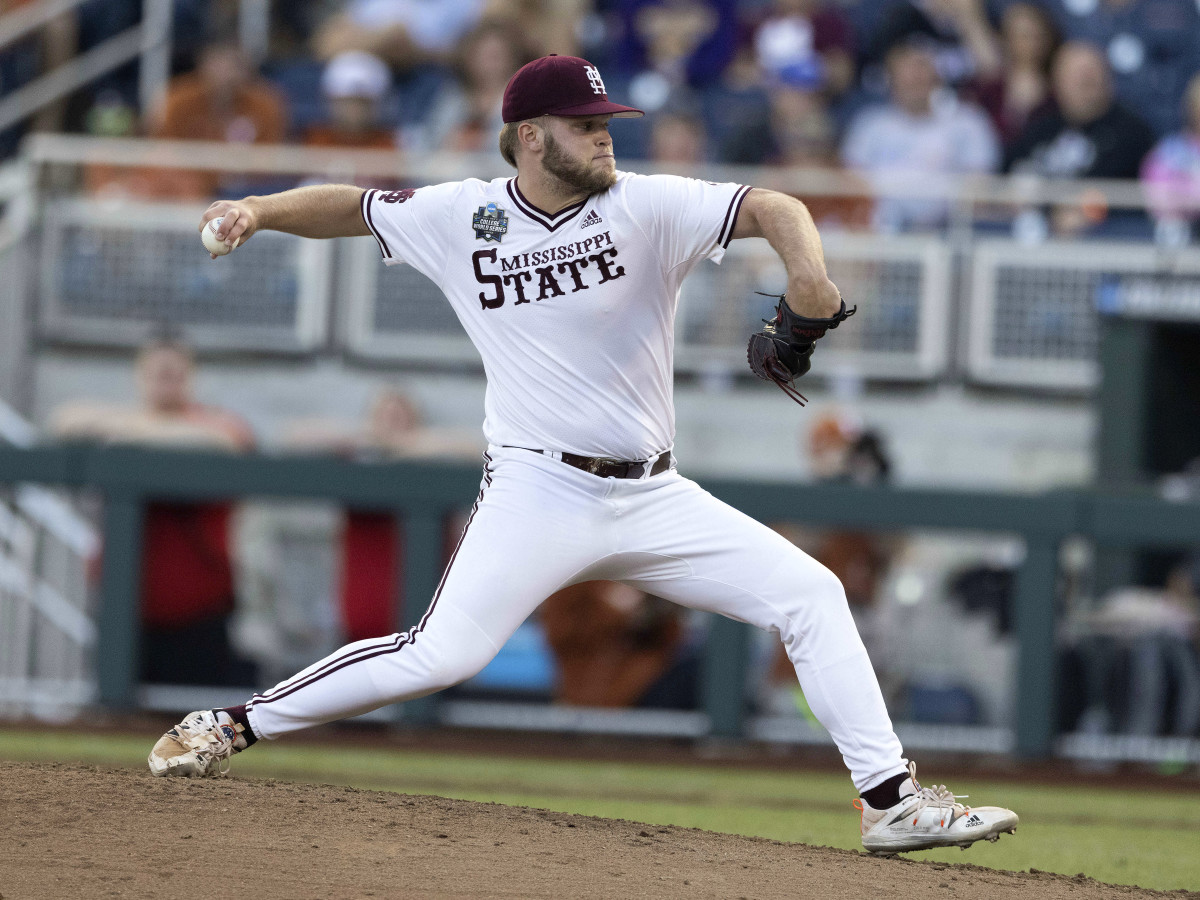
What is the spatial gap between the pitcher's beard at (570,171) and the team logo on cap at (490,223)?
18cm

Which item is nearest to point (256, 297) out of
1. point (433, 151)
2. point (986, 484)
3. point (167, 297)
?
point (167, 297)

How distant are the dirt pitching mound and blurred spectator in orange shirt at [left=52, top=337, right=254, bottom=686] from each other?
4.26 meters

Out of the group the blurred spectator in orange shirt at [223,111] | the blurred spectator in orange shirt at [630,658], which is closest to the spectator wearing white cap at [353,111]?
the blurred spectator in orange shirt at [223,111]

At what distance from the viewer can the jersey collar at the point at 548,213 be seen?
4375 mm

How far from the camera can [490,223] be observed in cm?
444

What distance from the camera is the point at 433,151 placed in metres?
10.5

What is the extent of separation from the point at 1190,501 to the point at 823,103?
375 cm

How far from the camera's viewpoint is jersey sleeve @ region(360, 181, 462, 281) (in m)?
4.54

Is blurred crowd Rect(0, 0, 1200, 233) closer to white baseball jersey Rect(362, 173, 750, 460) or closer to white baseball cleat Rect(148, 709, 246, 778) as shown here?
white baseball jersey Rect(362, 173, 750, 460)

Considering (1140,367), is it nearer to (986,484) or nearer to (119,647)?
(986,484)

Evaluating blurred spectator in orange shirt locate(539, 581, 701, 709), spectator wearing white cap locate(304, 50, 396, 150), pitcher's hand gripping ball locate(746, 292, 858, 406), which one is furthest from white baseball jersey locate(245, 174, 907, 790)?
spectator wearing white cap locate(304, 50, 396, 150)

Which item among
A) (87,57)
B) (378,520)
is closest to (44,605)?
(378,520)

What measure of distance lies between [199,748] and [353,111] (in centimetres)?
661

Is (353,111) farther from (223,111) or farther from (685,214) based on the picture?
(685,214)
